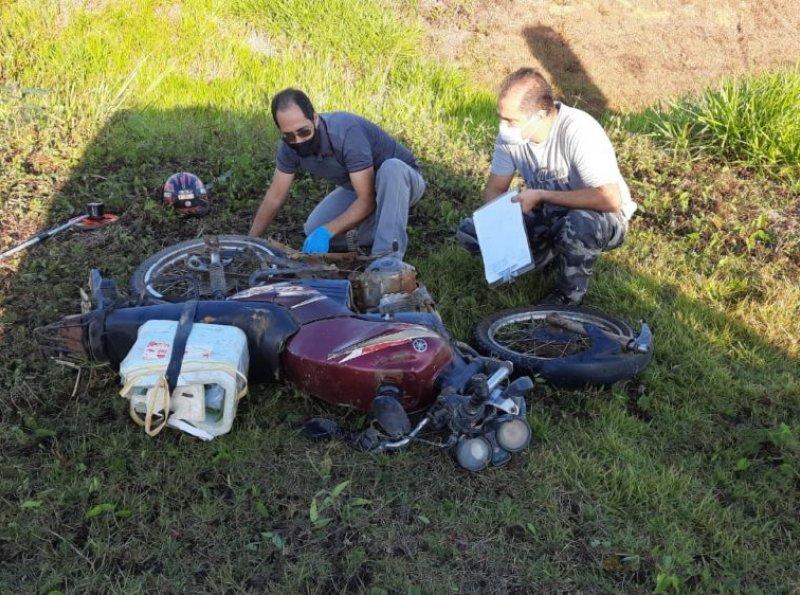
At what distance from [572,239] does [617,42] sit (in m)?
7.22

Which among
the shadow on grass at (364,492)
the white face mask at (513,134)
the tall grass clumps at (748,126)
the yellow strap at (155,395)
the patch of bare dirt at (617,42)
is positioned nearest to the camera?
the shadow on grass at (364,492)

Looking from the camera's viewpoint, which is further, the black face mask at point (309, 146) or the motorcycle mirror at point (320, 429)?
the black face mask at point (309, 146)

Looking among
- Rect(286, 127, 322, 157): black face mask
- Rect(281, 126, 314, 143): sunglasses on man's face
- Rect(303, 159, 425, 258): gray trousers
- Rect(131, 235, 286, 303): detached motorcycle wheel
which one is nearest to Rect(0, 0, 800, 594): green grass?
Rect(303, 159, 425, 258): gray trousers

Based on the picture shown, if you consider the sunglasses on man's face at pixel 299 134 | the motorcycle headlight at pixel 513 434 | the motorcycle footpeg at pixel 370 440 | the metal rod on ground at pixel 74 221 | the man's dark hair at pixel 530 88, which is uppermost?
the man's dark hair at pixel 530 88

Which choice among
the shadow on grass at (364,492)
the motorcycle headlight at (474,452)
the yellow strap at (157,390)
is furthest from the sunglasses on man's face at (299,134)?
the motorcycle headlight at (474,452)

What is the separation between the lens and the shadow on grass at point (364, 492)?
2.66m

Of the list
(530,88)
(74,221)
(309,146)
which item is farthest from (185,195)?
(530,88)

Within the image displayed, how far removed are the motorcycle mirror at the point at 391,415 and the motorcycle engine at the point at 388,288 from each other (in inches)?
33.2

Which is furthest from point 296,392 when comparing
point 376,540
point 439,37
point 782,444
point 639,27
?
point 639,27

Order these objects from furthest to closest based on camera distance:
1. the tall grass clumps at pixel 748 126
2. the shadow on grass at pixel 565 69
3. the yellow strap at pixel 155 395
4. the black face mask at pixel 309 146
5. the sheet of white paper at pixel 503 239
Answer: the shadow on grass at pixel 565 69, the tall grass clumps at pixel 748 126, the black face mask at pixel 309 146, the sheet of white paper at pixel 503 239, the yellow strap at pixel 155 395

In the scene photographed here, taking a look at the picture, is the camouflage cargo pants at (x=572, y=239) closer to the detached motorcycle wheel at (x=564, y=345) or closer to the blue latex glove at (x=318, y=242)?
the detached motorcycle wheel at (x=564, y=345)

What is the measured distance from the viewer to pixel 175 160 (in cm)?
611

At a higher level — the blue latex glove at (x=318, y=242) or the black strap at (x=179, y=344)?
the black strap at (x=179, y=344)

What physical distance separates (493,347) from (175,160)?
11.6 feet
